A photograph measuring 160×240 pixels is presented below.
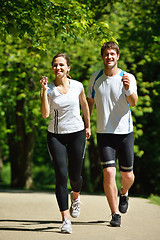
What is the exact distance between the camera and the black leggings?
577 cm

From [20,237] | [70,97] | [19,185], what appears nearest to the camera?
[20,237]

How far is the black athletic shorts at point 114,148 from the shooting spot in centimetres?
598

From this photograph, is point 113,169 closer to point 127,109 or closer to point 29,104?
point 127,109

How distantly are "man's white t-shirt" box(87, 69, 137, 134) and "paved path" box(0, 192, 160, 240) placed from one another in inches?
49.0

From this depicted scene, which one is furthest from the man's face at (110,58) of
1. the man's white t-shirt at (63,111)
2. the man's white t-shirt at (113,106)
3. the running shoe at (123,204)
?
the running shoe at (123,204)

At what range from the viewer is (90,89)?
6.26 metres

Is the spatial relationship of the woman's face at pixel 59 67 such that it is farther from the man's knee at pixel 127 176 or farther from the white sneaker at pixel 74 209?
the white sneaker at pixel 74 209

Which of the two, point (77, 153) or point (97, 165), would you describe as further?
point (97, 165)

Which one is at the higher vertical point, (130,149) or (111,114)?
(111,114)

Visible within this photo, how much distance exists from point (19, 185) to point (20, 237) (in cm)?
1442

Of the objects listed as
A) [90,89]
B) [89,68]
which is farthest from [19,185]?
[90,89]

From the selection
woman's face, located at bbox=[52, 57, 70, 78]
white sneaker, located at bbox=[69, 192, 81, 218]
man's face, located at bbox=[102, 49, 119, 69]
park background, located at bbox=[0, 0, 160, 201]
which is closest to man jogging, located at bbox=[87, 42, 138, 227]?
man's face, located at bbox=[102, 49, 119, 69]

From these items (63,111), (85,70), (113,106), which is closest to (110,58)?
(113,106)

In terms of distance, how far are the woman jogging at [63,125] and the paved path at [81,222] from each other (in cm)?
39
